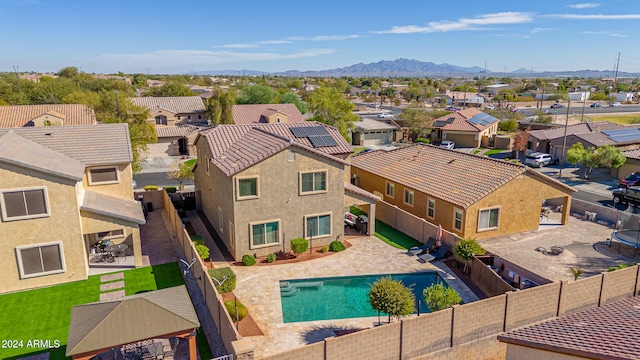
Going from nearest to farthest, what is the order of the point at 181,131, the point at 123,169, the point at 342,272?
the point at 342,272 < the point at 123,169 < the point at 181,131

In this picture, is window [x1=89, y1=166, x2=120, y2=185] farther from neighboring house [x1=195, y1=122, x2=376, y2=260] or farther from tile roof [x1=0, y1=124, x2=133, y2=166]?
neighboring house [x1=195, y1=122, x2=376, y2=260]

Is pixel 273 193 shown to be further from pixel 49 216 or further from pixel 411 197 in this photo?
pixel 411 197

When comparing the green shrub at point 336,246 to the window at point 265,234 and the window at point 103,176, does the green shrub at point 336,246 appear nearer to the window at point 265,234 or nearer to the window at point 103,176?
the window at point 265,234

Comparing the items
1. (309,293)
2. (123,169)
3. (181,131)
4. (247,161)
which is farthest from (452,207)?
(181,131)

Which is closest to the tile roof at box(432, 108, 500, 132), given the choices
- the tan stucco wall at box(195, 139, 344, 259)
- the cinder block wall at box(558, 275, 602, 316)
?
the tan stucco wall at box(195, 139, 344, 259)

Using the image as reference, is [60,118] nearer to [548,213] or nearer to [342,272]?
[342,272]

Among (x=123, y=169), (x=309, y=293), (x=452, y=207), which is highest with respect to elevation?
(x=123, y=169)

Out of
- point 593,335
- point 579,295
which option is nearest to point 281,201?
point 579,295

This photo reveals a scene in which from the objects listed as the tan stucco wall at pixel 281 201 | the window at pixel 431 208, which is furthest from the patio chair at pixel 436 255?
the tan stucco wall at pixel 281 201
